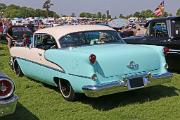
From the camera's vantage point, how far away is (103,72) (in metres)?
6.24

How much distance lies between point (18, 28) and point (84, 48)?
16.3 m

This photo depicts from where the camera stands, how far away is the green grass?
5973mm

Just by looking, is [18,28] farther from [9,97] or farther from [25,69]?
[9,97]

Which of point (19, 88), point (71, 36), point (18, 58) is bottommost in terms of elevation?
point (19, 88)

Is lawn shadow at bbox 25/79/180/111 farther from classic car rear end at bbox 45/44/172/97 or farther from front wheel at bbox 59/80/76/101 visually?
classic car rear end at bbox 45/44/172/97

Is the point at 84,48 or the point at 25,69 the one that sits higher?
the point at 84,48

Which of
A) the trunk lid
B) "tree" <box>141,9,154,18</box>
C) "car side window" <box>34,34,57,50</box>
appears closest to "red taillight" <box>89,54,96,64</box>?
the trunk lid

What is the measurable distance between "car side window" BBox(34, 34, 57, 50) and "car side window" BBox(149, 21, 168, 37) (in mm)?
3257

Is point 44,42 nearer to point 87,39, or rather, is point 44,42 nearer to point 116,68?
point 87,39

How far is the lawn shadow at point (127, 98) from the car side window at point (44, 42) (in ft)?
4.32

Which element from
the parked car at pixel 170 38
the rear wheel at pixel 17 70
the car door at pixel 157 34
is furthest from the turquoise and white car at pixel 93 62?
the car door at pixel 157 34

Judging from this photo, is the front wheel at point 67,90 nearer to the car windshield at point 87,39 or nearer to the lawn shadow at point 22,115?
the car windshield at point 87,39

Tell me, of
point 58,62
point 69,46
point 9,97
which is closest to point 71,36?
point 69,46

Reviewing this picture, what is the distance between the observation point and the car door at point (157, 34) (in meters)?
9.57
